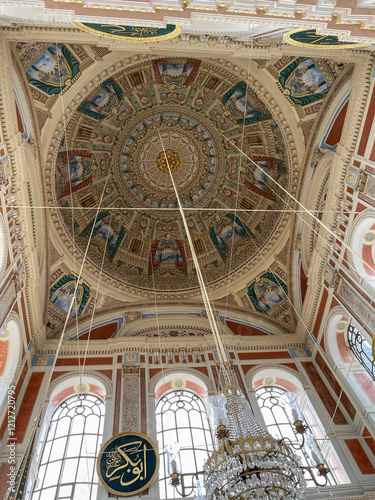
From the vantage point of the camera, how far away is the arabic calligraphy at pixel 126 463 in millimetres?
7910

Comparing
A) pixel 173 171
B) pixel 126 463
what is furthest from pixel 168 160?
pixel 126 463

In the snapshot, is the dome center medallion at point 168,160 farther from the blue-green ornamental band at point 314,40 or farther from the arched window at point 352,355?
the blue-green ornamental band at point 314,40

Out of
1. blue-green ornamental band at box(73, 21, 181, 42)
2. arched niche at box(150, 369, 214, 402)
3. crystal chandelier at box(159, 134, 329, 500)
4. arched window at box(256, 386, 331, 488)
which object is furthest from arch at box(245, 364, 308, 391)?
blue-green ornamental band at box(73, 21, 181, 42)

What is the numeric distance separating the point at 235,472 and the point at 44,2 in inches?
243

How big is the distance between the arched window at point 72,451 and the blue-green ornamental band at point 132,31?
841cm

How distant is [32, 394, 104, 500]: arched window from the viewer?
7.88 metres

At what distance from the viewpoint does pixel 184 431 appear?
9.31 metres

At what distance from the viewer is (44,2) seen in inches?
184

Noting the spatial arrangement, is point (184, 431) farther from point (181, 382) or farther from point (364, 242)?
point (364, 242)

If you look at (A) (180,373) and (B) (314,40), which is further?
(A) (180,373)

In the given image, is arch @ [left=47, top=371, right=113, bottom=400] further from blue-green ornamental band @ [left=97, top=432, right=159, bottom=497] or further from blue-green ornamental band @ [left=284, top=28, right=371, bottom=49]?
blue-green ornamental band @ [left=284, top=28, right=371, bottom=49]

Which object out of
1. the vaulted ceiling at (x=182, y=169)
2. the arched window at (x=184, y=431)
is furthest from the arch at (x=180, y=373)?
the vaulted ceiling at (x=182, y=169)

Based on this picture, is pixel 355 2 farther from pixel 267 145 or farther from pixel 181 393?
pixel 181 393

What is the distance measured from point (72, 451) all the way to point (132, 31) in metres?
8.70
